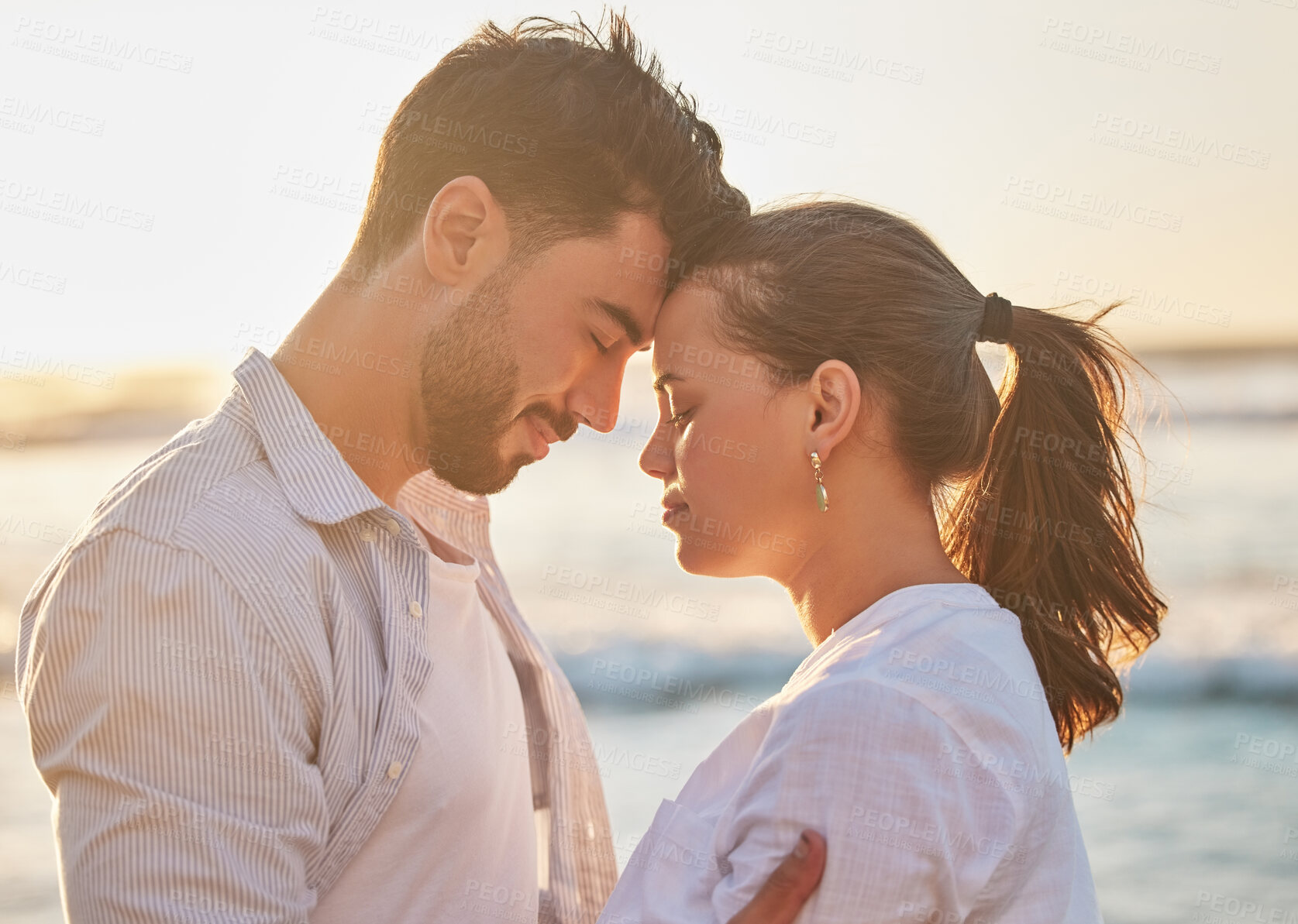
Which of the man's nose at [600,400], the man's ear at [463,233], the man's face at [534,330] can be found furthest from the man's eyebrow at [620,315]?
the man's ear at [463,233]

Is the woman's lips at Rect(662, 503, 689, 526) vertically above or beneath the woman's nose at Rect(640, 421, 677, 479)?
beneath

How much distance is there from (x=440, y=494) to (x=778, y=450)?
124 centimetres

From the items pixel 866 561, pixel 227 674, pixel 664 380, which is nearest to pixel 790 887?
pixel 866 561

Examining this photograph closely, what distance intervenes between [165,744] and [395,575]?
58 cm

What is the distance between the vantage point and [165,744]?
5.80 ft

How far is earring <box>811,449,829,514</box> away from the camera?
214cm

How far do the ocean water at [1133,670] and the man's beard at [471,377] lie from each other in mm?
1826

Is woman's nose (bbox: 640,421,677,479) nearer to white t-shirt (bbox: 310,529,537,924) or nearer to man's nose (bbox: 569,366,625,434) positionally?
man's nose (bbox: 569,366,625,434)

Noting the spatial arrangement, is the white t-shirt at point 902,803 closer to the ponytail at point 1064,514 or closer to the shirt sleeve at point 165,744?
the ponytail at point 1064,514

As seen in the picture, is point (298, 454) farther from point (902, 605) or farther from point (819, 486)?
point (902, 605)

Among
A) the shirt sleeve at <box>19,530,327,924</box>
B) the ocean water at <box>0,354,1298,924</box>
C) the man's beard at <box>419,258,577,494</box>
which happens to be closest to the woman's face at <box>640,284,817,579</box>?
the man's beard at <box>419,258,577,494</box>

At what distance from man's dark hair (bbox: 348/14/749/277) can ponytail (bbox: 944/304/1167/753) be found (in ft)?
2.59

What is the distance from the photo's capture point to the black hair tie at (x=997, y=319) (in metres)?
2.32

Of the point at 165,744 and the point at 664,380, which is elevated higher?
the point at 664,380
